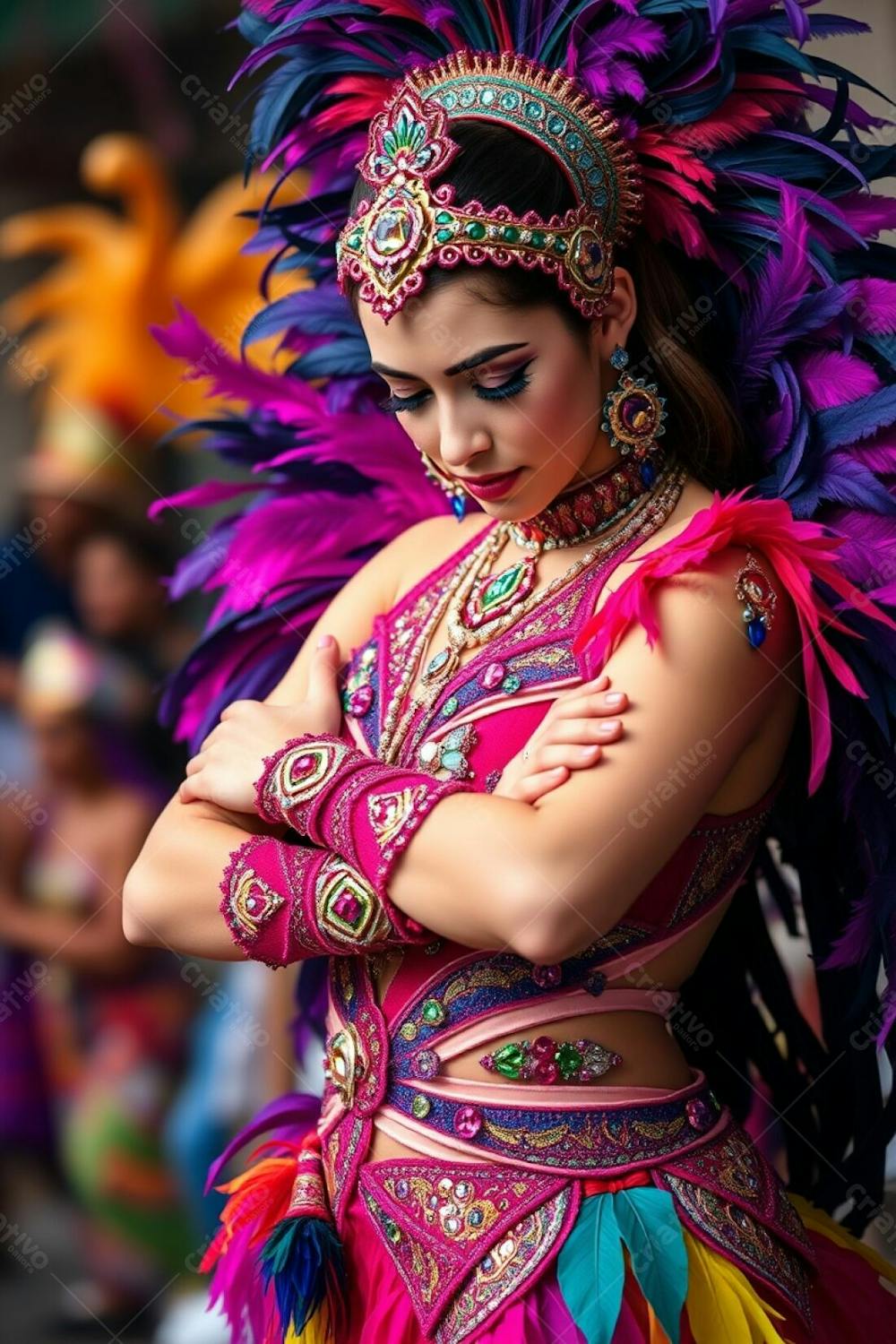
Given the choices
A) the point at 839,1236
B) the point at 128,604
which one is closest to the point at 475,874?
the point at 839,1236

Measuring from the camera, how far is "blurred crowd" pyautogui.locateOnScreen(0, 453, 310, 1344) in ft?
13.4

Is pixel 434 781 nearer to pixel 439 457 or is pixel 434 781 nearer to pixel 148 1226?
pixel 439 457

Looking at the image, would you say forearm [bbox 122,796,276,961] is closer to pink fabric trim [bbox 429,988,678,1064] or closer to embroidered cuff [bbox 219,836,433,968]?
embroidered cuff [bbox 219,836,433,968]

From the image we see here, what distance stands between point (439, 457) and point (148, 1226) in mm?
2883

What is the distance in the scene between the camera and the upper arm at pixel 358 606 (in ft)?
7.03

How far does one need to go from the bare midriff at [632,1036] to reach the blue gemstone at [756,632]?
351mm

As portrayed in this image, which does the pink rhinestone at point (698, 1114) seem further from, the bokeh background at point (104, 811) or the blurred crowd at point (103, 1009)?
the blurred crowd at point (103, 1009)

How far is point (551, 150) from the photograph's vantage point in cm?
182

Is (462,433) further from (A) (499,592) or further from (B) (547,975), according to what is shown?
(B) (547,975)

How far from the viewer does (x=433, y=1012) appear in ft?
6.14

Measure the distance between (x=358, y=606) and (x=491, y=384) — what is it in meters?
0.47

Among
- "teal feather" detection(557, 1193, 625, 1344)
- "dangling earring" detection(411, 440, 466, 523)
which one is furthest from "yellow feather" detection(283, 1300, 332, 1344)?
"dangling earring" detection(411, 440, 466, 523)

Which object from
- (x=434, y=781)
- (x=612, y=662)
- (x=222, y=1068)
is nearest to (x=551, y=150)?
(x=612, y=662)

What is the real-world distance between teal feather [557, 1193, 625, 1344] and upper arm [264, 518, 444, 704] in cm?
73
